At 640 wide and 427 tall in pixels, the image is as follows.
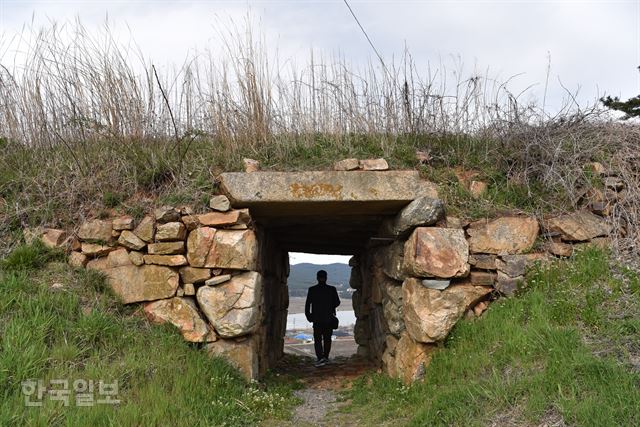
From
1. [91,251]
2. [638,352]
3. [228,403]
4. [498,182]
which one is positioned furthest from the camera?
[498,182]

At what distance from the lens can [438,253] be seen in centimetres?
450

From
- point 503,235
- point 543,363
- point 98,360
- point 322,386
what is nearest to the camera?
point 543,363

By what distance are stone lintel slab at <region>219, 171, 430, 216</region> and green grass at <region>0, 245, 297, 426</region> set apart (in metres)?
1.40

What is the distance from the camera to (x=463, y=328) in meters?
4.32

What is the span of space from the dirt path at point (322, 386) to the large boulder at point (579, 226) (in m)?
2.49

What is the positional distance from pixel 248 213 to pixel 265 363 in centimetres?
221

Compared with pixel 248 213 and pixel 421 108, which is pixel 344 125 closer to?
pixel 421 108

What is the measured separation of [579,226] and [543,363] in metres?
1.64

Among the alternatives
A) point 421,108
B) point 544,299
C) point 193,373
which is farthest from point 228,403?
point 421,108

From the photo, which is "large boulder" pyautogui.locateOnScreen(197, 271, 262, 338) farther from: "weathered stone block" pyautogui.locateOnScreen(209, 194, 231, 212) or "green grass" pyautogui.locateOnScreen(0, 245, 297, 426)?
"weathered stone block" pyautogui.locateOnScreen(209, 194, 231, 212)

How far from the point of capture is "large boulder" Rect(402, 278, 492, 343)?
14.4 feet

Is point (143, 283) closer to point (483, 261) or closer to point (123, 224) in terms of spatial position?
point (123, 224)

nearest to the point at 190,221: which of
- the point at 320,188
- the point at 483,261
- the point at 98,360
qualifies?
the point at 320,188

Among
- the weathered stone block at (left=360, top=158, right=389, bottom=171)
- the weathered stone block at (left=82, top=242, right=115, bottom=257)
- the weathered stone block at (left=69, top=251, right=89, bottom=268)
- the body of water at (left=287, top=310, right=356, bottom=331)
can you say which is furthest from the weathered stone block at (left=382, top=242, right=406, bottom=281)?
the body of water at (left=287, top=310, right=356, bottom=331)
